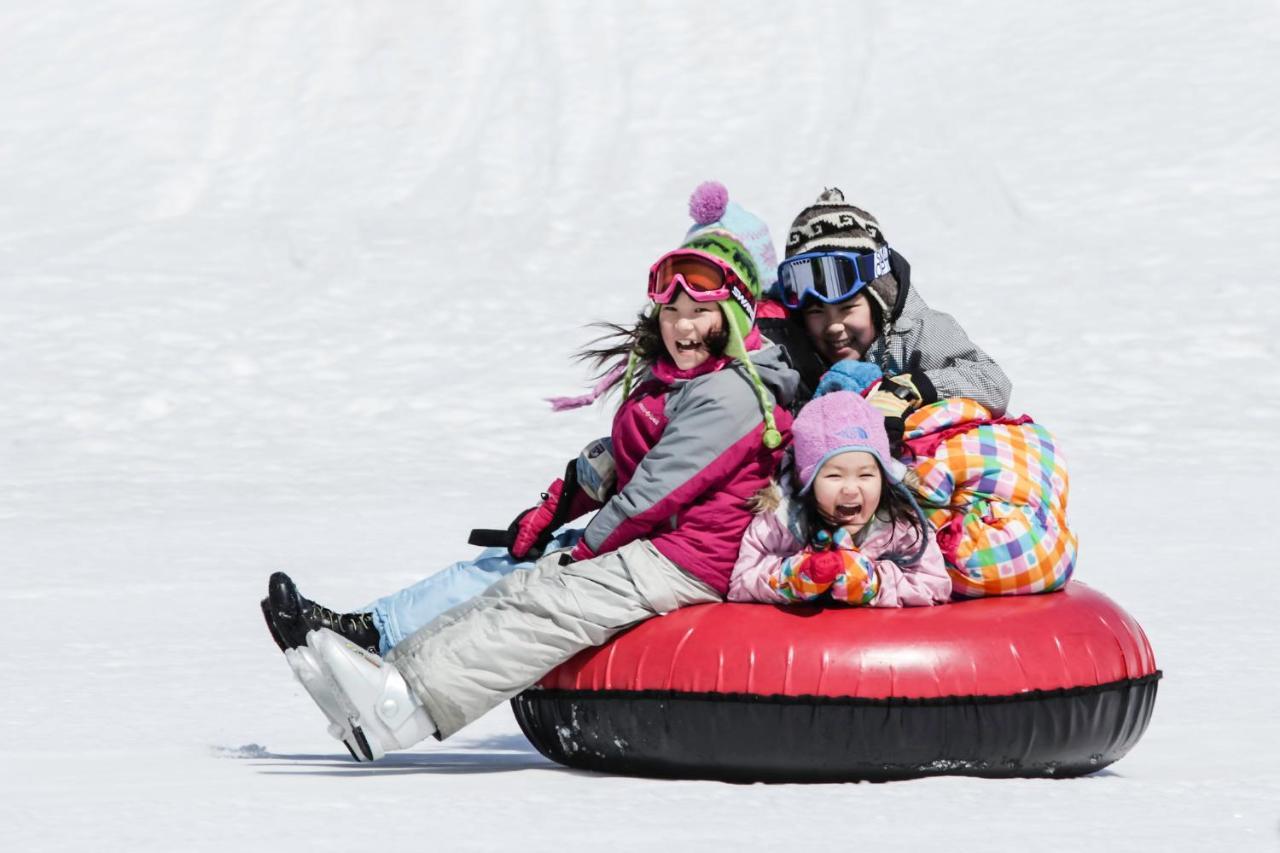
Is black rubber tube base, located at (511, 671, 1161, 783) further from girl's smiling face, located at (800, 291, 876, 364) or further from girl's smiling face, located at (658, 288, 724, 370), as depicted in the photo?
girl's smiling face, located at (800, 291, 876, 364)

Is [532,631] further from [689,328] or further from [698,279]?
[698,279]

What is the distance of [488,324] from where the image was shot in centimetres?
1616

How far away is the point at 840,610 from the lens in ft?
14.2

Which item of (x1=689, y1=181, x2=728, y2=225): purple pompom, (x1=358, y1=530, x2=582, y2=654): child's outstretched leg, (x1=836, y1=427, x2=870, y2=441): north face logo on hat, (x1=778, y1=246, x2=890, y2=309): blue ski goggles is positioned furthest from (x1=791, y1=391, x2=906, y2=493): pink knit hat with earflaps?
(x1=689, y1=181, x2=728, y2=225): purple pompom

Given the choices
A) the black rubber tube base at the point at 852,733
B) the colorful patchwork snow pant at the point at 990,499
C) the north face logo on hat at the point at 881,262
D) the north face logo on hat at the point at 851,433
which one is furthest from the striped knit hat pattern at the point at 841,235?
the black rubber tube base at the point at 852,733

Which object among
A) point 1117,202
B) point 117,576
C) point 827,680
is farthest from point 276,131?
point 827,680

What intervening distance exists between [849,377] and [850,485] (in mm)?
413

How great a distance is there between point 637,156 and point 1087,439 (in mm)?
8875

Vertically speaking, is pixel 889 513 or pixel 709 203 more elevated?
pixel 709 203

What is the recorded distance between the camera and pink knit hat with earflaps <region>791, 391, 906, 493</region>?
4.33 metres

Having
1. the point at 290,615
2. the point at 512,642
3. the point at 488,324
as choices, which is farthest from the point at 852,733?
the point at 488,324

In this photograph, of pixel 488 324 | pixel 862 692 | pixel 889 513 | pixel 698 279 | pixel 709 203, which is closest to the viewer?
pixel 862 692

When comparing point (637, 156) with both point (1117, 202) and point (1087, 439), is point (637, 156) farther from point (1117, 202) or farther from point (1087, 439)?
point (1087, 439)

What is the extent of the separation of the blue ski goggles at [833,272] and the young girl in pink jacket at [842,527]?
485mm
